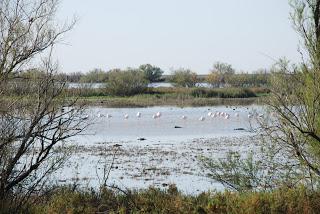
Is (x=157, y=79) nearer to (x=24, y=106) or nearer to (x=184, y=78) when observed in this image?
(x=184, y=78)

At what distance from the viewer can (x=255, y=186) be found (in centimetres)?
1174

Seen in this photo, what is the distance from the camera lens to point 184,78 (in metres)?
66.4

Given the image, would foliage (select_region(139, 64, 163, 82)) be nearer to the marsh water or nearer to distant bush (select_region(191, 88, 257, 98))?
distant bush (select_region(191, 88, 257, 98))

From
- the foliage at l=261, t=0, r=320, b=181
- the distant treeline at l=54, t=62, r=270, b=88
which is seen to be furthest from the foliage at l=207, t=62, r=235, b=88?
the foliage at l=261, t=0, r=320, b=181

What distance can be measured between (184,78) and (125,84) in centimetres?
1433

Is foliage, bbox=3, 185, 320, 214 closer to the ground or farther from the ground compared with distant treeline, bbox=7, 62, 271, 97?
closer to the ground

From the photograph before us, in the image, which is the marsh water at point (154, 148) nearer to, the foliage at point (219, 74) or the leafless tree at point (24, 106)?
the leafless tree at point (24, 106)

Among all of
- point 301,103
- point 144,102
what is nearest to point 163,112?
point 144,102

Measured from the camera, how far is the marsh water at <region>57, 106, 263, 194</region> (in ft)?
47.1

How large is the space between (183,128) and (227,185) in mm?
15321

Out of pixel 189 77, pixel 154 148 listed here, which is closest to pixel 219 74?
pixel 189 77

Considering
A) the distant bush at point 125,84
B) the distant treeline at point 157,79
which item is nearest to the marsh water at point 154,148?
the distant treeline at point 157,79

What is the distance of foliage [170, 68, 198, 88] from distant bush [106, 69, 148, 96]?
11.2 meters

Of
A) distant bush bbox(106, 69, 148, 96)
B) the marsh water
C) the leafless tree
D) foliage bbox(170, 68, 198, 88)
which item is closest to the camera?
the leafless tree
